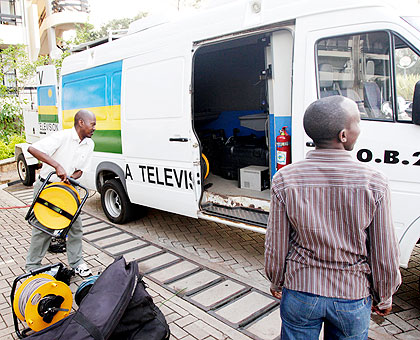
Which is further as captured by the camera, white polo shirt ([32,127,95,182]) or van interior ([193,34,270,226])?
van interior ([193,34,270,226])

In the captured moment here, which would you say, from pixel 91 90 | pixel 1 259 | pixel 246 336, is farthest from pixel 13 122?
pixel 246 336

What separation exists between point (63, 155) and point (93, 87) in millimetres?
2452

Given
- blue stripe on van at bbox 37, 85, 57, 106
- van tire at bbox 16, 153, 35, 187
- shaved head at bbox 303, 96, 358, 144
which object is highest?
blue stripe on van at bbox 37, 85, 57, 106

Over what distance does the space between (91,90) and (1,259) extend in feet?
8.94

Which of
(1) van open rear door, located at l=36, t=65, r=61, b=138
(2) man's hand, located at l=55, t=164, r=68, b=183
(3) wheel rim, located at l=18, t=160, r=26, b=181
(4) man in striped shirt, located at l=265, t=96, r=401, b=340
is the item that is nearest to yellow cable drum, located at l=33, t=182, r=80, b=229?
(2) man's hand, located at l=55, t=164, r=68, b=183

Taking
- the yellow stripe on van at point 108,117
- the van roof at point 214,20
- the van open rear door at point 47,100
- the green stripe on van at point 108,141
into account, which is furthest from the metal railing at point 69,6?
the green stripe on van at point 108,141

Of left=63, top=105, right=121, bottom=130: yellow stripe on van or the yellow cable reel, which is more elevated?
left=63, top=105, right=121, bottom=130: yellow stripe on van

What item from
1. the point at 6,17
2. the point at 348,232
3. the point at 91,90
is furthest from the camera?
the point at 6,17

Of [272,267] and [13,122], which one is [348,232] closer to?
[272,267]

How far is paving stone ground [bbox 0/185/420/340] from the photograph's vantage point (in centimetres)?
303

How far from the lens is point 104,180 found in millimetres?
6070

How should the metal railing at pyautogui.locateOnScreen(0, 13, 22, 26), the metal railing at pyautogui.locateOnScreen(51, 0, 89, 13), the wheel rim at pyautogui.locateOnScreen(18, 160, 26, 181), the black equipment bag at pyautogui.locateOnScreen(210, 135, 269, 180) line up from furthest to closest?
the metal railing at pyautogui.locateOnScreen(51, 0, 89, 13) < the metal railing at pyautogui.locateOnScreen(0, 13, 22, 26) < the wheel rim at pyautogui.locateOnScreen(18, 160, 26, 181) < the black equipment bag at pyautogui.locateOnScreen(210, 135, 269, 180)

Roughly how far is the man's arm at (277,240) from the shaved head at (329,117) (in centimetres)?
31

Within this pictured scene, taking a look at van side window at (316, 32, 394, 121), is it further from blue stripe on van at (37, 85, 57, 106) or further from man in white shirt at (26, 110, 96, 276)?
blue stripe on van at (37, 85, 57, 106)
